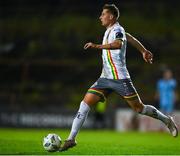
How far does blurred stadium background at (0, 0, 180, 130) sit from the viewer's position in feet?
85.1

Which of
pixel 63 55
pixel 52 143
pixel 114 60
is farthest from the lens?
pixel 63 55

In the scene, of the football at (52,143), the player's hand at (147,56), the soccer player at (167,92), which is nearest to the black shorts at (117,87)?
the player's hand at (147,56)

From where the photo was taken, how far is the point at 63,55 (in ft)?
101

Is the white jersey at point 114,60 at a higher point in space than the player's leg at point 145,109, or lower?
higher

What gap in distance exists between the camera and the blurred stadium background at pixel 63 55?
85.1 feet

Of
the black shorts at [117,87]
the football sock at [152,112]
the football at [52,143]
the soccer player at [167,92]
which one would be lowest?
the soccer player at [167,92]

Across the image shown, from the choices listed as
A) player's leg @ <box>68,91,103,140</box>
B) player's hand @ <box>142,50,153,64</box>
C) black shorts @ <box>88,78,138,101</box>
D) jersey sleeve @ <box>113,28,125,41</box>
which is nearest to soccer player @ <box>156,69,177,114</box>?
player's hand @ <box>142,50,153,64</box>

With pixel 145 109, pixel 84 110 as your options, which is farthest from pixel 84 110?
pixel 145 109

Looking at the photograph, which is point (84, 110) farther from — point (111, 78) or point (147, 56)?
point (147, 56)

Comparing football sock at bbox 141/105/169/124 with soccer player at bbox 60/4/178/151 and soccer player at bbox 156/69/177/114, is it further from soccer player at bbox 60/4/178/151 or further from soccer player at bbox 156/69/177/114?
soccer player at bbox 156/69/177/114

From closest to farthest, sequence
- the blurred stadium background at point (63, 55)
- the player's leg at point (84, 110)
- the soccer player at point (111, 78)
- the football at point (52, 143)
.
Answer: the football at point (52, 143) → the player's leg at point (84, 110) → the soccer player at point (111, 78) → the blurred stadium background at point (63, 55)

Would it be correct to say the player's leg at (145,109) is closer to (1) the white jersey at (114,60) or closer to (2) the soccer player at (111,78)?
(2) the soccer player at (111,78)

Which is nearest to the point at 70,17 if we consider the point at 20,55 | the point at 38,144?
the point at 20,55

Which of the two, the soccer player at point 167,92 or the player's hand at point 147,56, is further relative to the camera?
the soccer player at point 167,92
